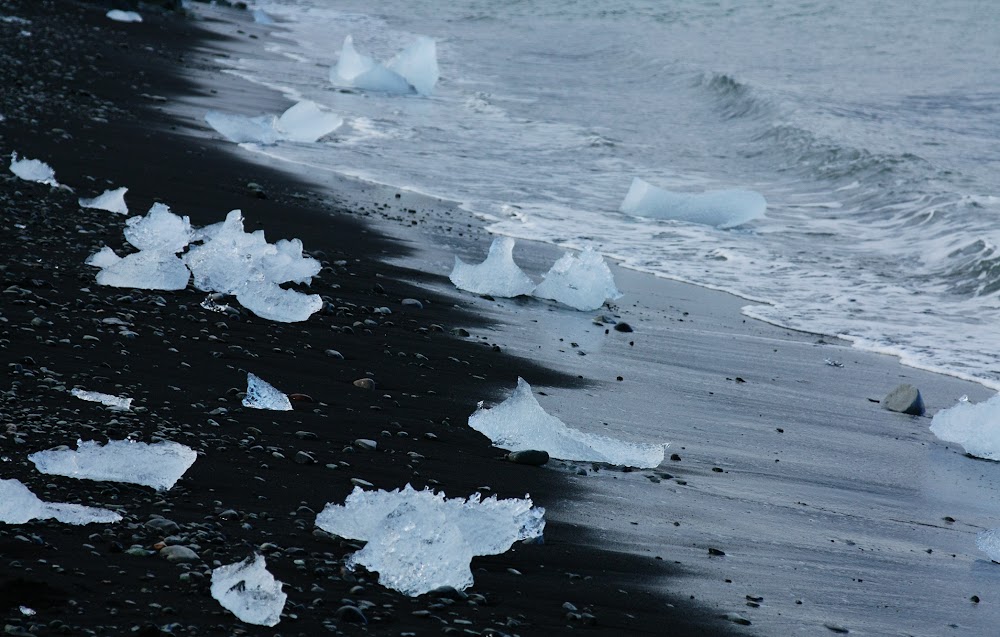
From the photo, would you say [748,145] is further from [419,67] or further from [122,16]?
[122,16]

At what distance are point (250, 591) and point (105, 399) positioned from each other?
1263 millimetres

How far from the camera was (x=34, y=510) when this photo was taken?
8.63 ft

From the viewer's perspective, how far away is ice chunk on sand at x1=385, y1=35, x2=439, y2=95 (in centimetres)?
1594

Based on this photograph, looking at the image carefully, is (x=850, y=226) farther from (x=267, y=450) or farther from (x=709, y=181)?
(x=267, y=450)

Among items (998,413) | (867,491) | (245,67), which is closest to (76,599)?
(867,491)

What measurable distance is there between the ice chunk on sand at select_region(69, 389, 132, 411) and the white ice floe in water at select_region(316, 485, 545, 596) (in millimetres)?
893

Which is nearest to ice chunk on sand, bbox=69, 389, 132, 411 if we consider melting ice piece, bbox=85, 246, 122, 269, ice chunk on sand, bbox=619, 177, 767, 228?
melting ice piece, bbox=85, 246, 122, 269

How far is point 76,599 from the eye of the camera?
7.66 feet

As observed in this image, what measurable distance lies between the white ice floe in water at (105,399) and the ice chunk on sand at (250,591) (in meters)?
1.10

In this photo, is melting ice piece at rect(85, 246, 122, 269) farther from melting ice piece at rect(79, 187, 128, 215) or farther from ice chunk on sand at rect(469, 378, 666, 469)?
ice chunk on sand at rect(469, 378, 666, 469)

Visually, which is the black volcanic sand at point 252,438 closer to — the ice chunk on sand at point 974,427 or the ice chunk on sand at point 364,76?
the ice chunk on sand at point 974,427

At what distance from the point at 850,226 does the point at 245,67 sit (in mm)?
9257

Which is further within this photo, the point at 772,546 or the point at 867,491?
the point at 867,491

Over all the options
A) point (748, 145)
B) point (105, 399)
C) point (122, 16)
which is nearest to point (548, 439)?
point (105, 399)
